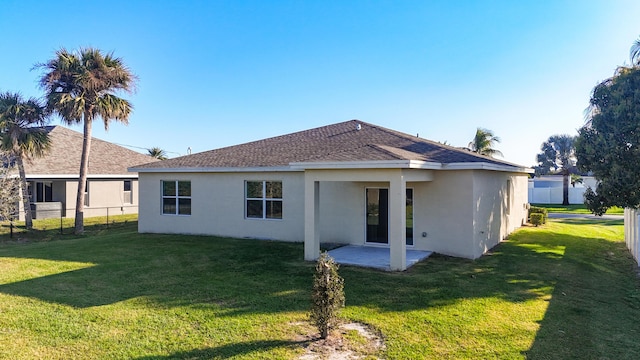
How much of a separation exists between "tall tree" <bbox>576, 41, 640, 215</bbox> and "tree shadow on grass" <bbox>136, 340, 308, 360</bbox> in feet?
35.0

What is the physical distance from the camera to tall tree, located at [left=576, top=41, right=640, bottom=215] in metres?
10.8

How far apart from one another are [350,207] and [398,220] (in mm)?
3834

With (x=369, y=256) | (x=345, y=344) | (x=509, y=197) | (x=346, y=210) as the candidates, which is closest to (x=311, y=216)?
(x=369, y=256)

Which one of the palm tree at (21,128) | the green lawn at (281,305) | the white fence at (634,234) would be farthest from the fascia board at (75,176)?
A: the white fence at (634,234)

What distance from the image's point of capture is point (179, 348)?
551cm

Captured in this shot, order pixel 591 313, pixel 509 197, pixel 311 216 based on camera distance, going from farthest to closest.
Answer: pixel 509 197
pixel 311 216
pixel 591 313

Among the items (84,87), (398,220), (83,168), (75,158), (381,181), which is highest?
(84,87)

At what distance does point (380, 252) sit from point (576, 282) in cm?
523

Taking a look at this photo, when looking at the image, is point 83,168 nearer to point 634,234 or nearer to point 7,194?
point 7,194

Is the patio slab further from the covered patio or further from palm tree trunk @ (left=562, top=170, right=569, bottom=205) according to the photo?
palm tree trunk @ (left=562, top=170, right=569, bottom=205)

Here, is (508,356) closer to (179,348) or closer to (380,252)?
(179,348)

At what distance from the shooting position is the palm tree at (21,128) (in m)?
18.5

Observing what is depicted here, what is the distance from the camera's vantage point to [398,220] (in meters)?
10.0

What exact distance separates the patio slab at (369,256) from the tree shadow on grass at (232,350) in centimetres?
504
